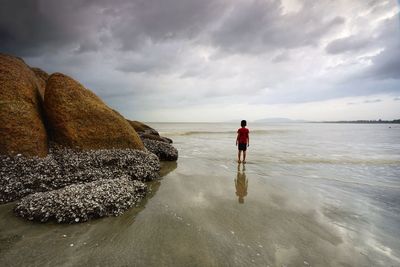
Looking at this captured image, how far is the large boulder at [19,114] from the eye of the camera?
6.38 meters

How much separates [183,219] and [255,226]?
4.86 ft

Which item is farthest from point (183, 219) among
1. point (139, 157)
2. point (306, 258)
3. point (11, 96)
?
point (11, 96)

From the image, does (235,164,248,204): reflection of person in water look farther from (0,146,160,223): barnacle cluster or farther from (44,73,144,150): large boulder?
(44,73,144,150): large boulder

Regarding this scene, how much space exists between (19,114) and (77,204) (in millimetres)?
4516

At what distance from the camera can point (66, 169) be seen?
258 inches

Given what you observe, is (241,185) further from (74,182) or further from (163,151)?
(163,151)

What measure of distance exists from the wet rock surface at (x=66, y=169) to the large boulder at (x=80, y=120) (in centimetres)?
44

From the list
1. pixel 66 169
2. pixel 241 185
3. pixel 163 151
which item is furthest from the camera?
pixel 163 151

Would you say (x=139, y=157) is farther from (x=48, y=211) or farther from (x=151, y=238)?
(x=151, y=238)

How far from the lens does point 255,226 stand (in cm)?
440

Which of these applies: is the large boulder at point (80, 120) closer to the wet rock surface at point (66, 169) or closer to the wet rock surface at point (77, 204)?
the wet rock surface at point (66, 169)

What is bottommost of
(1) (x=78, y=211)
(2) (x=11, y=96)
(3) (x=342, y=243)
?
(3) (x=342, y=243)

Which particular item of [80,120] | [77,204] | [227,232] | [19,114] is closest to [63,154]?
[80,120]

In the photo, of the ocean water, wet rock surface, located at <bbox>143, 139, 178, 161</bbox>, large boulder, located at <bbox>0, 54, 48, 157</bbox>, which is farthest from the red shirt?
large boulder, located at <bbox>0, 54, 48, 157</bbox>
